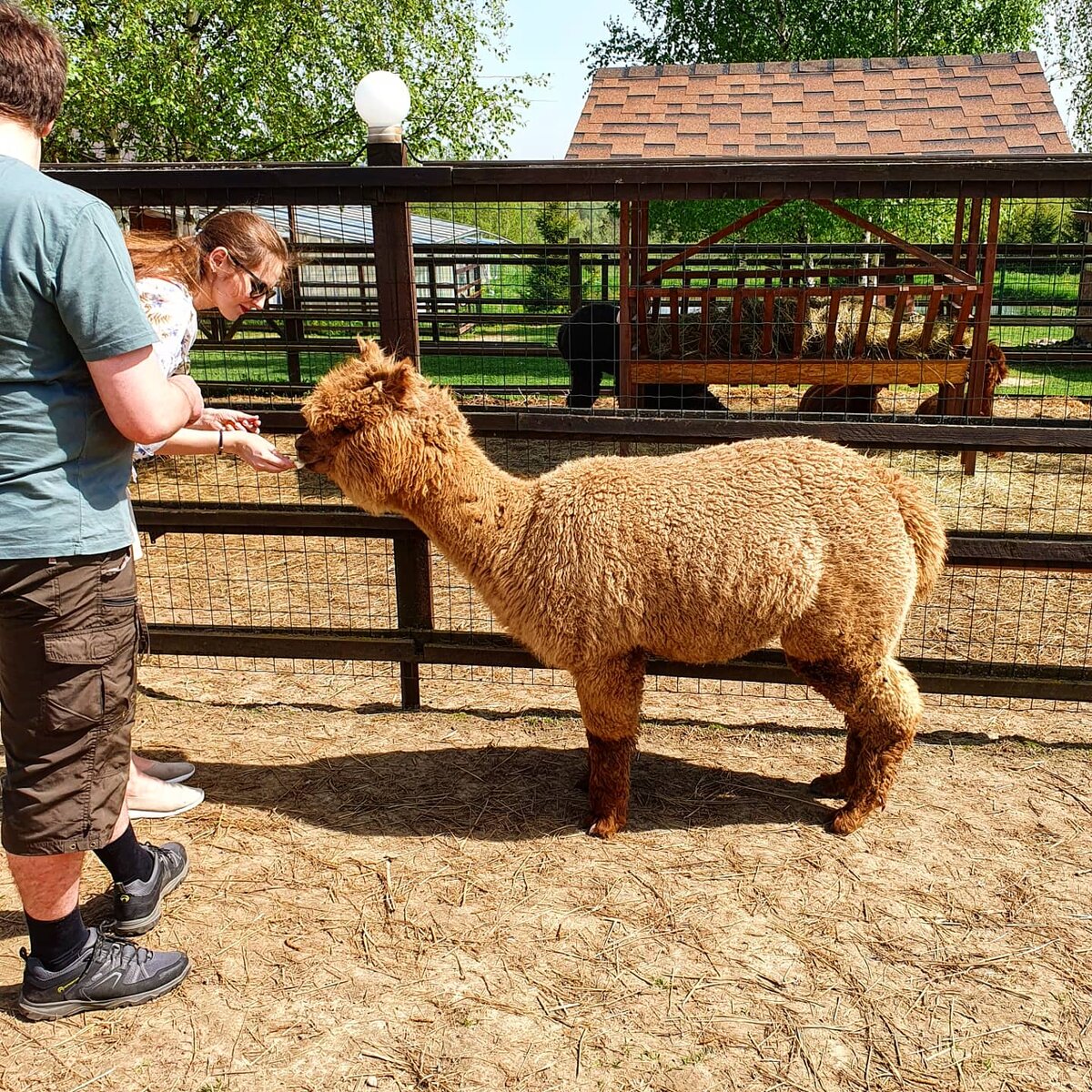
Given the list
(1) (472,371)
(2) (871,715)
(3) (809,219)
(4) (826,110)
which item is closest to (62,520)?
(2) (871,715)

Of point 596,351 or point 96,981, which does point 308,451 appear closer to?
point 96,981

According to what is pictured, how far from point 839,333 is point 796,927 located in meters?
7.11

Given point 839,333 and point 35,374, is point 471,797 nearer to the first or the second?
point 35,374

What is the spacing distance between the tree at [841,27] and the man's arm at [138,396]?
24.0 m

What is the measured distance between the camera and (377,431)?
3.52 meters

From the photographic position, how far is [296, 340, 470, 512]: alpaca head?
3.51 meters

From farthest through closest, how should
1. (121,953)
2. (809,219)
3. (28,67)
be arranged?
(809,219) < (121,953) < (28,67)

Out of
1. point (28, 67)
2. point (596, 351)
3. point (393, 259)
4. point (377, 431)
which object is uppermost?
point (28, 67)

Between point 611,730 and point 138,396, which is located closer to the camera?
point 138,396

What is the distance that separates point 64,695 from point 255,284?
4.97 feet

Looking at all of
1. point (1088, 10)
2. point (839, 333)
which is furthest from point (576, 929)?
point (1088, 10)

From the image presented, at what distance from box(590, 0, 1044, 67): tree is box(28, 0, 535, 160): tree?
31.6 ft

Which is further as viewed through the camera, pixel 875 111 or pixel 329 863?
pixel 875 111

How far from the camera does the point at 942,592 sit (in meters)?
6.19
